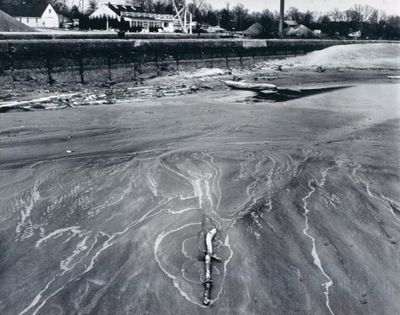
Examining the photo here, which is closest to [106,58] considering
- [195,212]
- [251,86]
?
[251,86]

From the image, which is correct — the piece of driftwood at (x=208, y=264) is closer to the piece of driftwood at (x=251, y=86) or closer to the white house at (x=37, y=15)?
the piece of driftwood at (x=251, y=86)

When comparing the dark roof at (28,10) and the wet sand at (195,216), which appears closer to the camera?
the wet sand at (195,216)

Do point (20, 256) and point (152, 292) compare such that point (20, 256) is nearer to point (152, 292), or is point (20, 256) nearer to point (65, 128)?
point (152, 292)

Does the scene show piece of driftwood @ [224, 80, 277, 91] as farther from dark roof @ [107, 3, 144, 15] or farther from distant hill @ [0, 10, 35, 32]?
dark roof @ [107, 3, 144, 15]

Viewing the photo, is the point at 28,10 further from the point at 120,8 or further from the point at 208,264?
the point at 208,264

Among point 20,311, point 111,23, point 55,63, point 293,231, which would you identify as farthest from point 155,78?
point 111,23

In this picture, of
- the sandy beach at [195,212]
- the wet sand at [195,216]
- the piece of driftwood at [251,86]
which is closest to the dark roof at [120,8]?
the piece of driftwood at [251,86]

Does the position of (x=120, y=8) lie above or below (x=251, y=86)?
above
